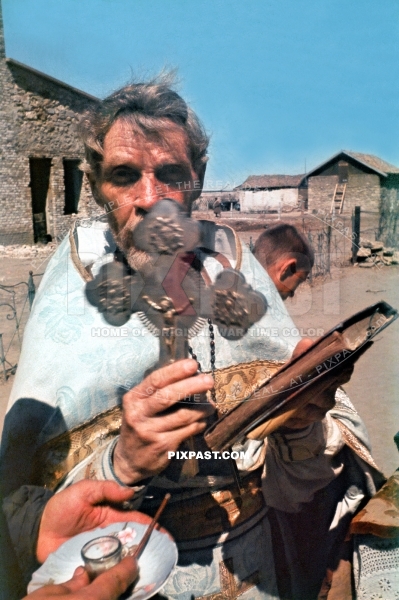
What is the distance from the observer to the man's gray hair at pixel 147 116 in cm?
96

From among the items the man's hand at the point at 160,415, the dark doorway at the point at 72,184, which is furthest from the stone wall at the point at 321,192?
the dark doorway at the point at 72,184

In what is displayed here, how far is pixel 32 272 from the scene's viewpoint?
4.27 ft

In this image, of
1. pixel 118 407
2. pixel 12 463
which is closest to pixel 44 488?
Result: pixel 12 463

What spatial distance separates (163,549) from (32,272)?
2.29 feet

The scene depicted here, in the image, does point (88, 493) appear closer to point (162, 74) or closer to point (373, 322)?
point (373, 322)

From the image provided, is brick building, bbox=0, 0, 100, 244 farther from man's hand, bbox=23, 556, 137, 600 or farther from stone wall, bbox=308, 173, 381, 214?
man's hand, bbox=23, 556, 137, 600

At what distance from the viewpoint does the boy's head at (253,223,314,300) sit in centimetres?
93

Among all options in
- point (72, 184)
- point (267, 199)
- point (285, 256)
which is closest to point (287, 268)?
point (285, 256)

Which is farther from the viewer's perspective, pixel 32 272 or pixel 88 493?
pixel 32 272

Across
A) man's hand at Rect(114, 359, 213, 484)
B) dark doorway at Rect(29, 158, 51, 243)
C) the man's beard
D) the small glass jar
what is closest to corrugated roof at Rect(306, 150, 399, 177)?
the man's beard

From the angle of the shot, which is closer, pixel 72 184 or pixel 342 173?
pixel 342 173

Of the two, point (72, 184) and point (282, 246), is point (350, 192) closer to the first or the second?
point (282, 246)

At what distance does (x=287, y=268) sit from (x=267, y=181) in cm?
17

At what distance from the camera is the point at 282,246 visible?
95 centimetres
